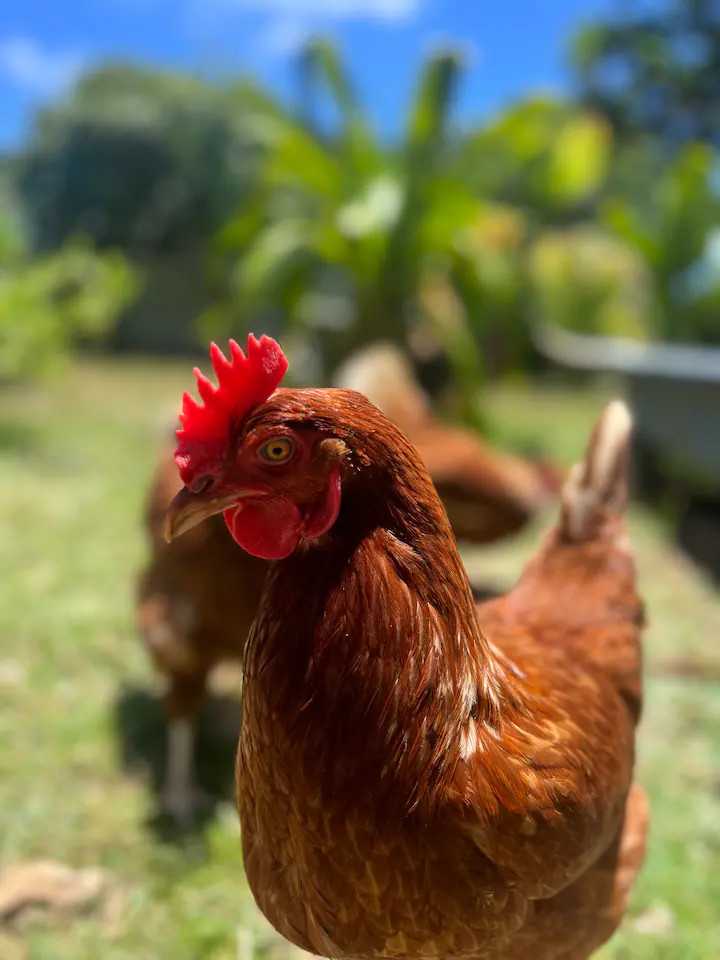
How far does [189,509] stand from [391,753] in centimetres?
49

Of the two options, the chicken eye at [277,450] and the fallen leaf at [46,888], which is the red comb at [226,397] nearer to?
the chicken eye at [277,450]

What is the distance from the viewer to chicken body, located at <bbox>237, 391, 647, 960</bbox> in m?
1.29

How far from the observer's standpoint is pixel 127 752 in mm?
3123

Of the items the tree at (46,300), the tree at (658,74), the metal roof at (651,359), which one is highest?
the tree at (658,74)

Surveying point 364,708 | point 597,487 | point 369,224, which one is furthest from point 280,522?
point 369,224

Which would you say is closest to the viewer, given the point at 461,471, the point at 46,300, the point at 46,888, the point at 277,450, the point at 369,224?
the point at 277,450

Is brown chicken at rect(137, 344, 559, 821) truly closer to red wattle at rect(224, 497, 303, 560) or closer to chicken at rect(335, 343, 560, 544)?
red wattle at rect(224, 497, 303, 560)

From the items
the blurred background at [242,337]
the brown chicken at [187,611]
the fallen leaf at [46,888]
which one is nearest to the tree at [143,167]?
the blurred background at [242,337]

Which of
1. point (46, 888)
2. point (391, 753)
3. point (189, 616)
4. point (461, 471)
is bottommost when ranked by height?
point (46, 888)

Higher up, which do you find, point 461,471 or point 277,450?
point 461,471

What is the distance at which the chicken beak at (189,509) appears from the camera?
127 cm

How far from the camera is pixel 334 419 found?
50.1 inches

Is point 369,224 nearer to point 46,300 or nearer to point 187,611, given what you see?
point 46,300

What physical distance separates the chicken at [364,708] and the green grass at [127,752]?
1052 millimetres
